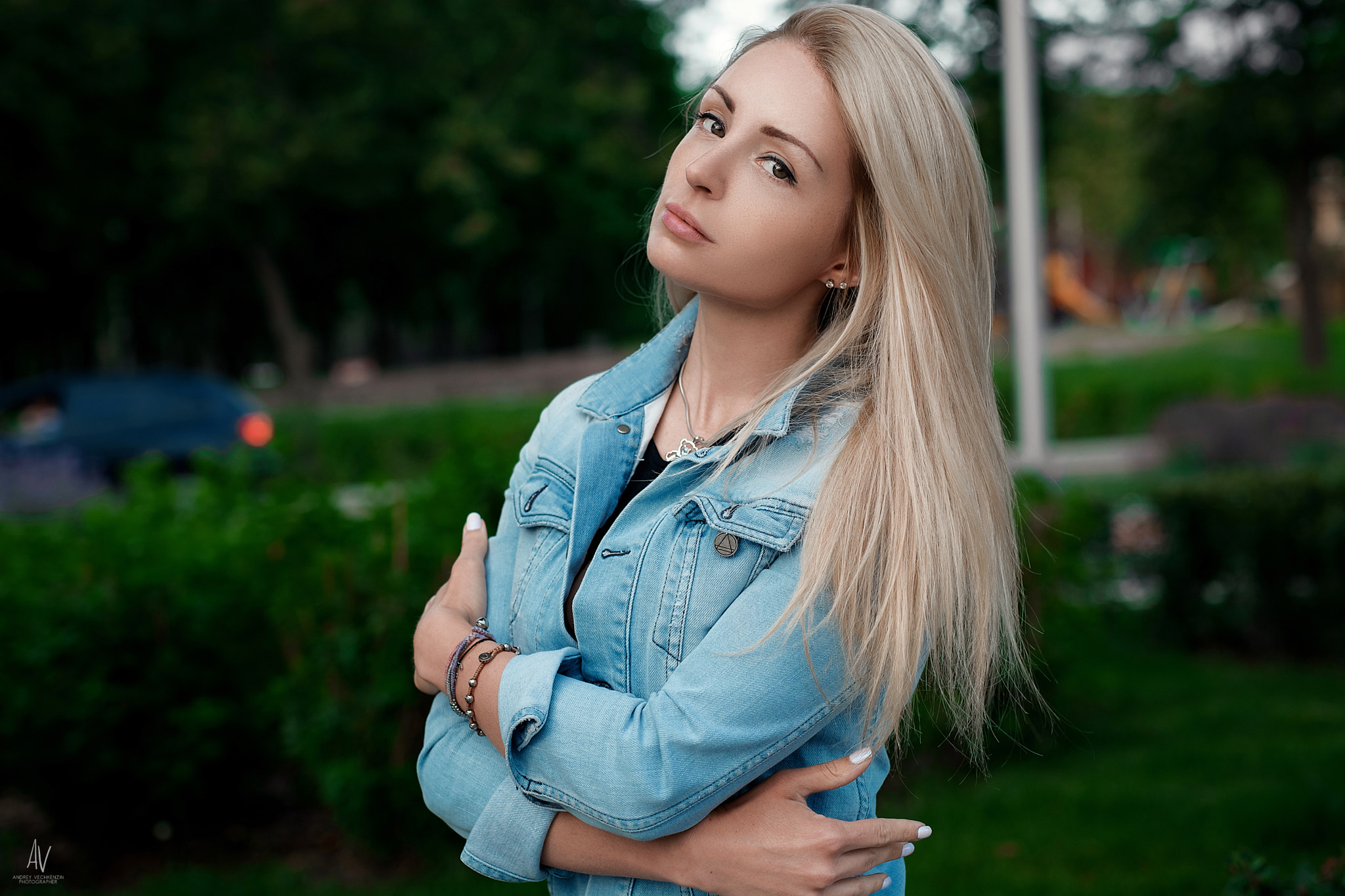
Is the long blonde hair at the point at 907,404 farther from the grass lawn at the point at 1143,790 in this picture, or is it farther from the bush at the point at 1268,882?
the grass lawn at the point at 1143,790

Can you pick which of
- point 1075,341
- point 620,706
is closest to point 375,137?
point 620,706

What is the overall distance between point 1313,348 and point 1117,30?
11516 millimetres

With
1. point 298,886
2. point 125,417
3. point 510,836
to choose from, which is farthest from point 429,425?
point 510,836

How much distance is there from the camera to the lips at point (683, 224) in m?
1.57

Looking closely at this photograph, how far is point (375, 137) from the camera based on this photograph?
17797mm

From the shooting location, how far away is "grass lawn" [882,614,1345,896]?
369cm

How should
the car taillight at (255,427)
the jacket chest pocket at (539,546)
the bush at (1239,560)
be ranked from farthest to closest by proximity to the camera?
the car taillight at (255,427)
the bush at (1239,560)
the jacket chest pocket at (539,546)

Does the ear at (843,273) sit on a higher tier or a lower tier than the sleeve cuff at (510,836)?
higher

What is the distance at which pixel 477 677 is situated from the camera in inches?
62.4

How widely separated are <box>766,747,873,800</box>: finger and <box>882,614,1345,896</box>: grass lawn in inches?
64.9

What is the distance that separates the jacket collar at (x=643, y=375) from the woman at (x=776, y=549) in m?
0.07

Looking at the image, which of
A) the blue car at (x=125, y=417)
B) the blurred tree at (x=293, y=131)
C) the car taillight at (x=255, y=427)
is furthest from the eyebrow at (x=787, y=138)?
the car taillight at (x=255, y=427)

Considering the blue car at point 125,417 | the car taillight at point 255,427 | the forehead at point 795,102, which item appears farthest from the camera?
the car taillight at point 255,427

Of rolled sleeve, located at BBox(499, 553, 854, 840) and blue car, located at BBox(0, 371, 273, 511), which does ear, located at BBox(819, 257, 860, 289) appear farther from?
blue car, located at BBox(0, 371, 273, 511)
